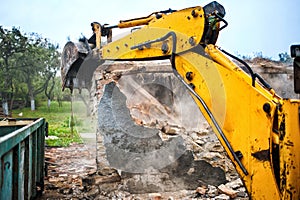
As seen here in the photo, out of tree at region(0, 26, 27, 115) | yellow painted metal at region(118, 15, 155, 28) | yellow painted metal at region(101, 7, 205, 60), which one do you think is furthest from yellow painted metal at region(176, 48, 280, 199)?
tree at region(0, 26, 27, 115)

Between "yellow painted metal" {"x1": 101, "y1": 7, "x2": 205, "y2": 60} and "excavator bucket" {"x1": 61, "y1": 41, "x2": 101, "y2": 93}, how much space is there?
0.67m

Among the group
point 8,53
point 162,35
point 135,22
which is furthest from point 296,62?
point 8,53

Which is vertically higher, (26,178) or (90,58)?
(90,58)

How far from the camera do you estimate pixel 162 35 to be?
2969 millimetres

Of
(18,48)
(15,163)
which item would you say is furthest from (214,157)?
(18,48)

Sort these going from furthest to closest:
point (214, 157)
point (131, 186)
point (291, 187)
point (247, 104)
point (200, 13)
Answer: point (214, 157), point (131, 186), point (200, 13), point (247, 104), point (291, 187)

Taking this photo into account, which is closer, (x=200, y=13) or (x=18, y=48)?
(x=200, y=13)

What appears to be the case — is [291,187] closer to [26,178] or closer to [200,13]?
[200,13]

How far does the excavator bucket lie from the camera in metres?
4.14

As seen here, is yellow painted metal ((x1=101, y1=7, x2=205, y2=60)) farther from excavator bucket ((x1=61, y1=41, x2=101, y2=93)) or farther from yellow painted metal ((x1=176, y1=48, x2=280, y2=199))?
excavator bucket ((x1=61, y1=41, x2=101, y2=93))

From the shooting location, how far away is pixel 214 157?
15.8 feet

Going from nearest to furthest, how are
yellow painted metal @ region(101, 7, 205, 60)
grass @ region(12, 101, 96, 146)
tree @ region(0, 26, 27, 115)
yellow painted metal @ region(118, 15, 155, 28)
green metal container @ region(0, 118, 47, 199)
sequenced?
green metal container @ region(0, 118, 47, 199), yellow painted metal @ region(101, 7, 205, 60), yellow painted metal @ region(118, 15, 155, 28), grass @ region(12, 101, 96, 146), tree @ region(0, 26, 27, 115)

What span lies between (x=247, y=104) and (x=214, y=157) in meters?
2.64

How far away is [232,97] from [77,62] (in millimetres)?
2466
